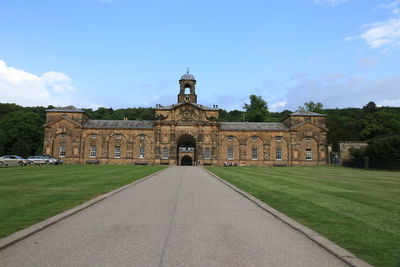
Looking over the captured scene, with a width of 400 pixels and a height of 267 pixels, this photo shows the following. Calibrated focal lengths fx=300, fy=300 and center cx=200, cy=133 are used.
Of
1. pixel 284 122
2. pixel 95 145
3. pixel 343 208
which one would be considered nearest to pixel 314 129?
pixel 284 122

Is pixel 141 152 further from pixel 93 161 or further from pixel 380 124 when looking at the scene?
pixel 380 124

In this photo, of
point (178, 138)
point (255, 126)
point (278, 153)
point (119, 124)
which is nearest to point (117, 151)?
point (119, 124)

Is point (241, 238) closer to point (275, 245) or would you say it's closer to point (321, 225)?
point (275, 245)

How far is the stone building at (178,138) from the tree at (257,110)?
77.0 ft

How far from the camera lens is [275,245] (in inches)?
242

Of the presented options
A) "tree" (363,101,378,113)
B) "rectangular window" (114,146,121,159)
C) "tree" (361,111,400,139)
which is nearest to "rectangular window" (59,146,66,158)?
"rectangular window" (114,146,121,159)

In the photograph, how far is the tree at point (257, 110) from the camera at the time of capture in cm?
8038

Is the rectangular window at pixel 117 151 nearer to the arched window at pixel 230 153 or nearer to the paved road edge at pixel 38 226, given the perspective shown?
the arched window at pixel 230 153

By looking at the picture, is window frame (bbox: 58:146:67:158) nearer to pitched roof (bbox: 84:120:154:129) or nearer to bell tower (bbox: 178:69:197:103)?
pitched roof (bbox: 84:120:154:129)

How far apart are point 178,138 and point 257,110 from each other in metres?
32.8

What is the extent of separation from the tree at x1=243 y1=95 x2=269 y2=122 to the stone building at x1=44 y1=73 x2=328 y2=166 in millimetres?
23476

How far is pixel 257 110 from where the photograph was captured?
3187 inches

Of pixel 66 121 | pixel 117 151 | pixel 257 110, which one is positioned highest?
pixel 257 110

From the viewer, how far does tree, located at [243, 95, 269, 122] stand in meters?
80.4
